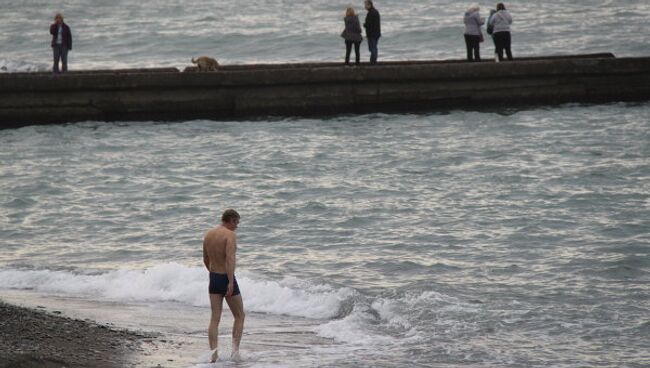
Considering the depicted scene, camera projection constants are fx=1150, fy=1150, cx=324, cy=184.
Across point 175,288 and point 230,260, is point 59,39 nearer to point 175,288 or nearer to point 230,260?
point 175,288

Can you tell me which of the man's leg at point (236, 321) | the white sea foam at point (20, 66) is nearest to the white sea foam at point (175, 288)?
the man's leg at point (236, 321)

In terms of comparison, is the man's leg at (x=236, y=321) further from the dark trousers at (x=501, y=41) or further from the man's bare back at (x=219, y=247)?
the dark trousers at (x=501, y=41)

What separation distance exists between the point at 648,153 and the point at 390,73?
571cm

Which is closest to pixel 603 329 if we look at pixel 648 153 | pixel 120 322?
pixel 120 322

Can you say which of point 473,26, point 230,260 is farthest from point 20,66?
point 230,260

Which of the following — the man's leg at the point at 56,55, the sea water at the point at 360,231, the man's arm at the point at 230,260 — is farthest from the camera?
the man's leg at the point at 56,55

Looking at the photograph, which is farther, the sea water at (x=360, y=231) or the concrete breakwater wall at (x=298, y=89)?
the concrete breakwater wall at (x=298, y=89)

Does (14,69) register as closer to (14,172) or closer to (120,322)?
(14,172)

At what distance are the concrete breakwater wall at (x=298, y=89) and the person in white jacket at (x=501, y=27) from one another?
501mm

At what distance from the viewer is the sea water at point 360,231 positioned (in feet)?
38.9

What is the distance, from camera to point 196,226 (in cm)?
1733

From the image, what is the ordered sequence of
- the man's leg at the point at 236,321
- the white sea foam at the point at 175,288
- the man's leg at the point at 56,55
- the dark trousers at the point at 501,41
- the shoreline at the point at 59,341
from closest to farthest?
1. the shoreline at the point at 59,341
2. the man's leg at the point at 236,321
3. the white sea foam at the point at 175,288
4. the dark trousers at the point at 501,41
5. the man's leg at the point at 56,55

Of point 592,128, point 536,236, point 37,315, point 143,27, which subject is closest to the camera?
point 37,315

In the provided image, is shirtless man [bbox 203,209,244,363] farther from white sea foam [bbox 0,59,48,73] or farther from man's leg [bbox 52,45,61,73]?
white sea foam [bbox 0,59,48,73]
